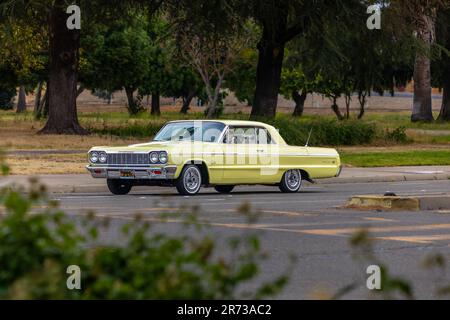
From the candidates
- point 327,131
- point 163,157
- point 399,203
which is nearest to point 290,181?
point 163,157

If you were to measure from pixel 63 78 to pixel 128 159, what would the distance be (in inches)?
779

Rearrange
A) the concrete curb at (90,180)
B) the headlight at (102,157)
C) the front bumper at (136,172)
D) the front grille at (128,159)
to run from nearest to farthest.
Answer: the front bumper at (136,172) < the front grille at (128,159) < the headlight at (102,157) < the concrete curb at (90,180)

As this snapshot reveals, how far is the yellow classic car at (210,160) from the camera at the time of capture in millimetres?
22234

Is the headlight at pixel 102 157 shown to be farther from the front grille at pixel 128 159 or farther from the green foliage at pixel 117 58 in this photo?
the green foliage at pixel 117 58

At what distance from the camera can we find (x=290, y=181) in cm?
2473

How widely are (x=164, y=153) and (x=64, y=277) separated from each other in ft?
53.1

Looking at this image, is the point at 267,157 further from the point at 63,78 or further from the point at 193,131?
the point at 63,78

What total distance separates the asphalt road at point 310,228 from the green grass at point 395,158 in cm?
961

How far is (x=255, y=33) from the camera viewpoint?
70.6 m

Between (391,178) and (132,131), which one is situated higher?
(132,131)

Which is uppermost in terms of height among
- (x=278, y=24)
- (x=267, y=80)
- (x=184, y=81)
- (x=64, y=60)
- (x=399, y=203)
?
(x=278, y=24)

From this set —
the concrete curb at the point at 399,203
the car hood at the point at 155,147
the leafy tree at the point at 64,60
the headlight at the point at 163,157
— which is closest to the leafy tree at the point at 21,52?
the leafy tree at the point at 64,60

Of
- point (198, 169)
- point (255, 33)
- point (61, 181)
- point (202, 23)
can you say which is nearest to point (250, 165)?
point (198, 169)

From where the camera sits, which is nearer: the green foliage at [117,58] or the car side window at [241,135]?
the car side window at [241,135]
